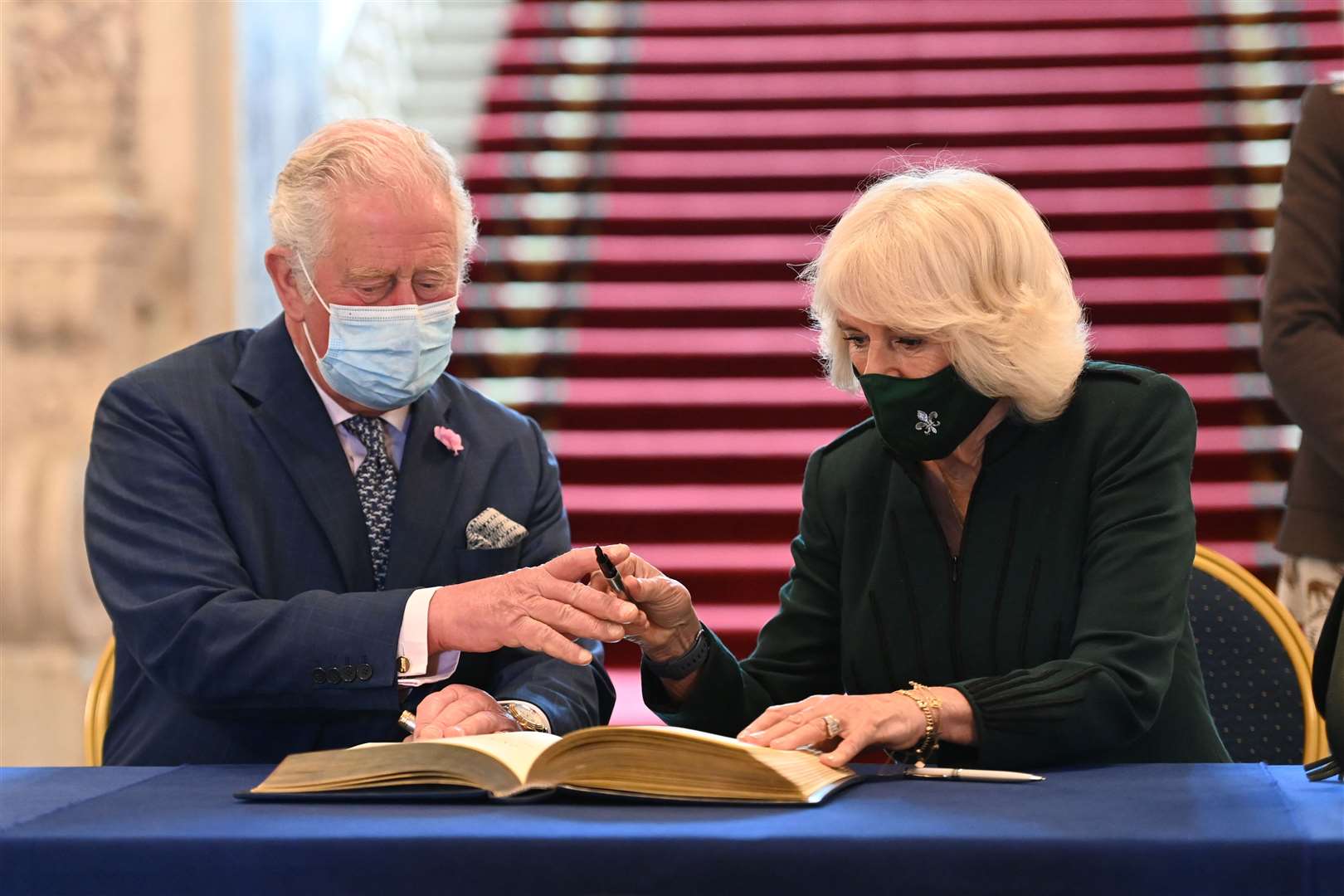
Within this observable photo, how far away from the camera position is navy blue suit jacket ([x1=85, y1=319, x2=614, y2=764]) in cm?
228

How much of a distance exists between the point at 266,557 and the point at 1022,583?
1185 mm

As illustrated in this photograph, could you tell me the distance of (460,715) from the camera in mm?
2215

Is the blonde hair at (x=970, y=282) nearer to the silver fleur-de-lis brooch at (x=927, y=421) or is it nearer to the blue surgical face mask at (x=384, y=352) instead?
the silver fleur-de-lis brooch at (x=927, y=421)

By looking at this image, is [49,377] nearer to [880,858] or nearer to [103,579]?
[103,579]

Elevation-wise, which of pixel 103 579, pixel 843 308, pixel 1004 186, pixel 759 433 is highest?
pixel 1004 186

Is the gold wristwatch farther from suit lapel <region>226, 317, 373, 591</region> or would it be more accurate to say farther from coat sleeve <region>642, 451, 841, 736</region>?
suit lapel <region>226, 317, 373, 591</region>

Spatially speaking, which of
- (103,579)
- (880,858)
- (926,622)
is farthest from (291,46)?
(880,858)

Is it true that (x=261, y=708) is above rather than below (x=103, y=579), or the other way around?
below

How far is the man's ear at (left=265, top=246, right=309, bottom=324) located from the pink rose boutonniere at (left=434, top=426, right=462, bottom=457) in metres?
0.30

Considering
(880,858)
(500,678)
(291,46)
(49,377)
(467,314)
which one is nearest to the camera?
(880,858)

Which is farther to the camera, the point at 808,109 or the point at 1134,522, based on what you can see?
the point at 808,109

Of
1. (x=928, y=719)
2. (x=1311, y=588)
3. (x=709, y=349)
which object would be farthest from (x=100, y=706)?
(x=709, y=349)

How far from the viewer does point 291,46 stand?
508 centimetres

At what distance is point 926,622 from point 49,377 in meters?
2.60
